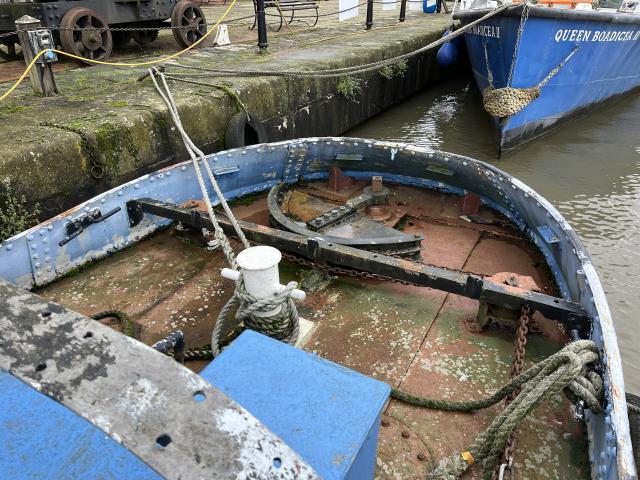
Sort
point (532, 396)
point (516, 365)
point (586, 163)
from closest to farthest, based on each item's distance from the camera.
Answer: point (532, 396), point (516, 365), point (586, 163)

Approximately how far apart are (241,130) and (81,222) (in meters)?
2.57

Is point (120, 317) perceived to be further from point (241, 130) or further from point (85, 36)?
point (85, 36)

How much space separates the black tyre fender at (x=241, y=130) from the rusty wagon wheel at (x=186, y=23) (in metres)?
3.42

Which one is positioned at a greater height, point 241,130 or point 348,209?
point 241,130

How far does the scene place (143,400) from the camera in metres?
0.80

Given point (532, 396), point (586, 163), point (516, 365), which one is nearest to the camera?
point (532, 396)

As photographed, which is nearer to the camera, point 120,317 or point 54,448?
point 54,448

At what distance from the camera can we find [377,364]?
2.67m

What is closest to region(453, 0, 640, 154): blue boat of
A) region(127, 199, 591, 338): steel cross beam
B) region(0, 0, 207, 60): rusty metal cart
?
region(0, 0, 207, 60): rusty metal cart

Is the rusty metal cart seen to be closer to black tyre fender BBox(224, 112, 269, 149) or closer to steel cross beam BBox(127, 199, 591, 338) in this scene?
black tyre fender BBox(224, 112, 269, 149)

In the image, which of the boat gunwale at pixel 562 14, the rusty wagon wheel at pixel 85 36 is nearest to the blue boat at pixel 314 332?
the rusty wagon wheel at pixel 85 36

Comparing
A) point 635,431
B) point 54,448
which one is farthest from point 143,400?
point 635,431

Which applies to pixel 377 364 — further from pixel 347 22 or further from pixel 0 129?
pixel 347 22

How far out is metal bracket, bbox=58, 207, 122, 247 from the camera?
324cm
